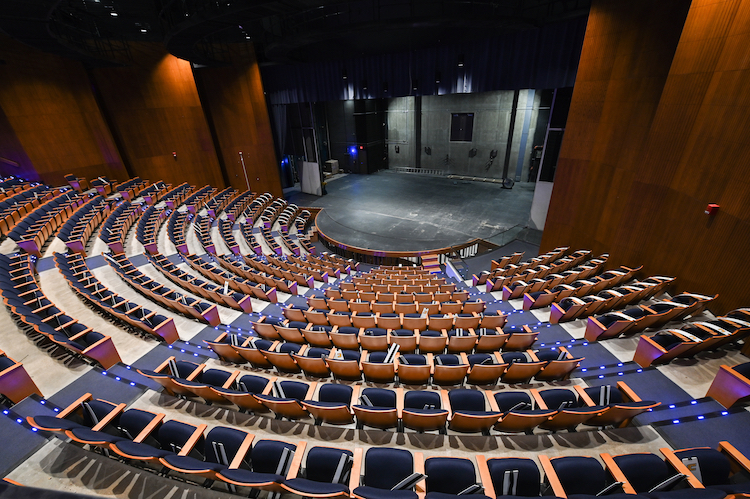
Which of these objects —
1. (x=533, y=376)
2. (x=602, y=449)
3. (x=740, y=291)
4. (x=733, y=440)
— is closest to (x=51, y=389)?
(x=533, y=376)

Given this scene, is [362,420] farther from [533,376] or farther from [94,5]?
[94,5]

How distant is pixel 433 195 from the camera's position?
47.0ft

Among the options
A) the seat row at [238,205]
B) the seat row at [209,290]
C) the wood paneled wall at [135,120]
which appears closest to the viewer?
the seat row at [209,290]

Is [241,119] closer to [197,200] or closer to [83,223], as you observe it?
[197,200]

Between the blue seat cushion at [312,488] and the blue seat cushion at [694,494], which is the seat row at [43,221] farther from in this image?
the blue seat cushion at [694,494]

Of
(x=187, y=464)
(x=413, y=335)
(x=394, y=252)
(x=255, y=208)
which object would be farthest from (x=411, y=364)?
(x=255, y=208)

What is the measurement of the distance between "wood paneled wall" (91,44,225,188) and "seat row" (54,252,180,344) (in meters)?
8.32

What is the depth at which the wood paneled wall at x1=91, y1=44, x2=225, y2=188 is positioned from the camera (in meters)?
11.8

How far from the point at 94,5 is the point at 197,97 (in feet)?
17.2

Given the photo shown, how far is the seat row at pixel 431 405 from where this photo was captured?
2.50 meters

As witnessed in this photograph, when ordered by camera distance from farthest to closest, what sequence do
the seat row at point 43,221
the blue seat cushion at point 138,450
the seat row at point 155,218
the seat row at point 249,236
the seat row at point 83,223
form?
1. the seat row at point 249,236
2. the seat row at point 155,218
3. the seat row at point 83,223
4. the seat row at point 43,221
5. the blue seat cushion at point 138,450

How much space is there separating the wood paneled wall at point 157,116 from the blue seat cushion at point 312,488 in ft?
48.8

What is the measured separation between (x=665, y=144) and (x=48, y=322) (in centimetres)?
983

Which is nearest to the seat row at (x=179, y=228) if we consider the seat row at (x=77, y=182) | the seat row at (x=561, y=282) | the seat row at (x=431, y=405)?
the seat row at (x=77, y=182)
